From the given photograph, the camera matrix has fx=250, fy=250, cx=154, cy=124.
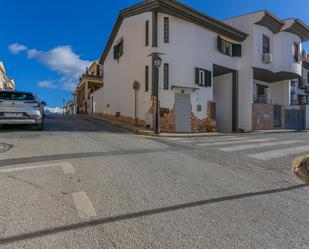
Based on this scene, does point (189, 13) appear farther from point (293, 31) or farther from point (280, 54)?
point (293, 31)

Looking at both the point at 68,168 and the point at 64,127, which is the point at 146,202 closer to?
the point at 68,168

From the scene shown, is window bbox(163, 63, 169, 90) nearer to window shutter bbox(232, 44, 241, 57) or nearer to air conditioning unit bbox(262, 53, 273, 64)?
window shutter bbox(232, 44, 241, 57)

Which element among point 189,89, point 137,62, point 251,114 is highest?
point 137,62

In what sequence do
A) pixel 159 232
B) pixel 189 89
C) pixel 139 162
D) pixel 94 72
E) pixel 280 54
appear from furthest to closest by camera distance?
pixel 94 72 → pixel 280 54 → pixel 189 89 → pixel 139 162 → pixel 159 232

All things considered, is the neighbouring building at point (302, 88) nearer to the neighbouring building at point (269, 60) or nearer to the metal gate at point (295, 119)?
the metal gate at point (295, 119)

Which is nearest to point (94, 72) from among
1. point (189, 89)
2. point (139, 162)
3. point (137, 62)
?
point (137, 62)

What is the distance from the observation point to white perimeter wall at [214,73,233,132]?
22703 millimetres

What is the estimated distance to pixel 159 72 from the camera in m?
16.4

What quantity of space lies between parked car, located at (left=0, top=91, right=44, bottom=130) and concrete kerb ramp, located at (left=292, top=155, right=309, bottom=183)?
383 inches

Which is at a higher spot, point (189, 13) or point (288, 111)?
point (189, 13)

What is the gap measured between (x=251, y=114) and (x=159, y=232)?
20773 millimetres

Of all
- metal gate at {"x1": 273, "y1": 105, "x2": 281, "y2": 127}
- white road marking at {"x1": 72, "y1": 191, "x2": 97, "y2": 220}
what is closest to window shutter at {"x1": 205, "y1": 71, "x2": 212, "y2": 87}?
metal gate at {"x1": 273, "y1": 105, "x2": 281, "y2": 127}

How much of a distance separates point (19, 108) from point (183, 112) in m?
10.5

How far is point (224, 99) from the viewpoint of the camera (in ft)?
76.3
